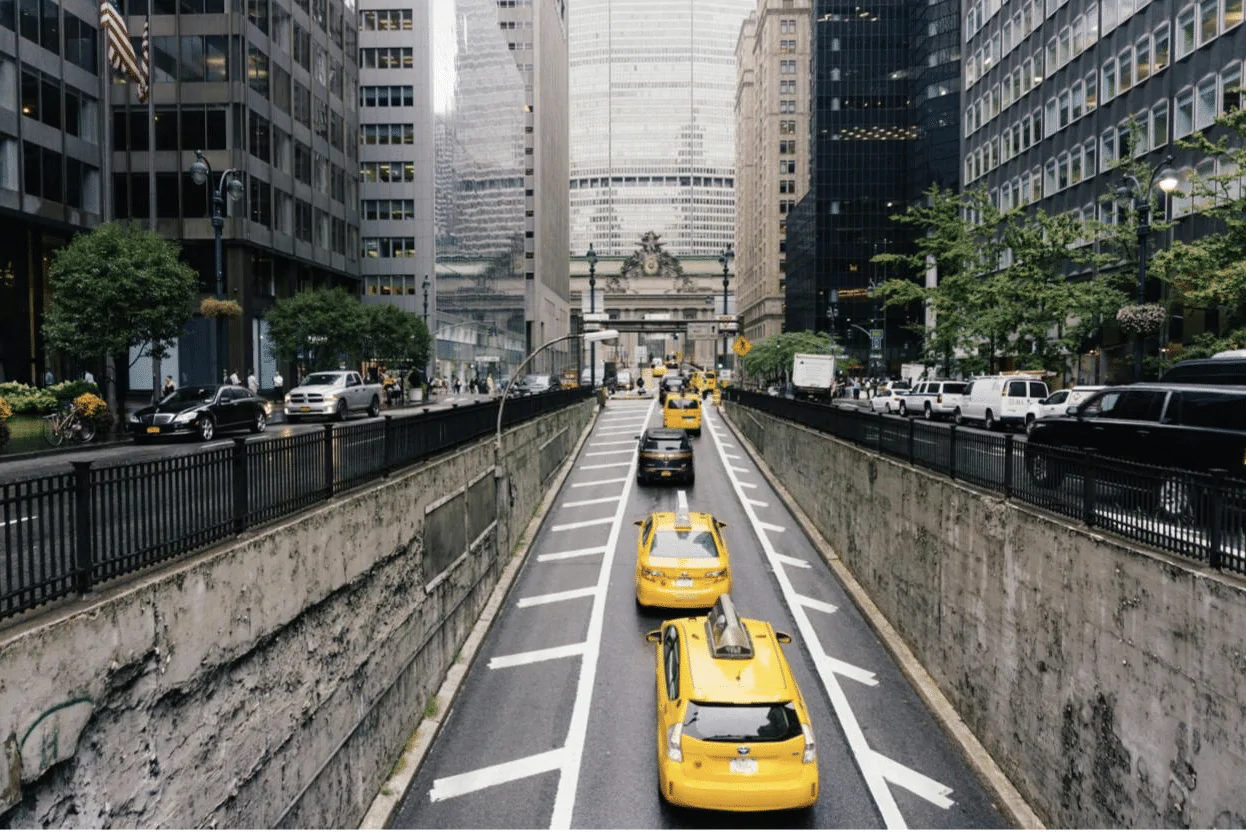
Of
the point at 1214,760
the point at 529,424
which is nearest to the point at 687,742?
the point at 1214,760

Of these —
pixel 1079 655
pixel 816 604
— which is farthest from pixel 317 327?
pixel 1079 655

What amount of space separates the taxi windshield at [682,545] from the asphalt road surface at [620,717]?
1521mm

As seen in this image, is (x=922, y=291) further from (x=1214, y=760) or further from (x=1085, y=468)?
(x=1214, y=760)

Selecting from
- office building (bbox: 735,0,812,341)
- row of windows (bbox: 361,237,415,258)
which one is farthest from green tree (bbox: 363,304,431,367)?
office building (bbox: 735,0,812,341)

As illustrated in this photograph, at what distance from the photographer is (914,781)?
1166cm

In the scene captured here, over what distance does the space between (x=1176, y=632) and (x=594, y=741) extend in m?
7.98

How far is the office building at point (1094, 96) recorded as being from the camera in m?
35.0

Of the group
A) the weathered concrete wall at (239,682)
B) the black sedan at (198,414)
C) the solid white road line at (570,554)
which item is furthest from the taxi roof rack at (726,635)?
the black sedan at (198,414)

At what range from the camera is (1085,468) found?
10.1 metres

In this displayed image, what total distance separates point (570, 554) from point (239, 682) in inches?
623

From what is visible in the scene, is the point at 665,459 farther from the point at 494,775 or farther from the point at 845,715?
the point at 494,775

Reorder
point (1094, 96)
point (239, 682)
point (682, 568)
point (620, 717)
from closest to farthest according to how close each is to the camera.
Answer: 1. point (239, 682)
2. point (620, 717)
3. point (682, 568)
4. point (1094, 96)

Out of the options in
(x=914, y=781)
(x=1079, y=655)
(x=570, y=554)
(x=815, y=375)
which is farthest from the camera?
(x=815, y=375)

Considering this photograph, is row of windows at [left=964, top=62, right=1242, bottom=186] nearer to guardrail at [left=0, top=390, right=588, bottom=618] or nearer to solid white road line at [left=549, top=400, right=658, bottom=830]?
solid white road line at [left=549, top=400, right=658, bottom=830]
